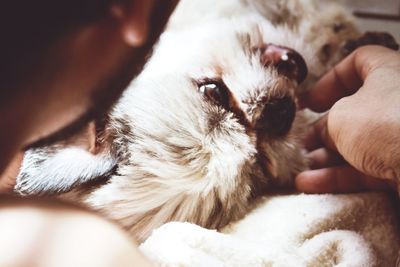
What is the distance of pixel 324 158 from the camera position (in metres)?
1.10

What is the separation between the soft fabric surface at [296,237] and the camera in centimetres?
79

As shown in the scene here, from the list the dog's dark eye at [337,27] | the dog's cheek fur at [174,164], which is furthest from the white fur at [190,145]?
the dog's dark eye at [337,27]

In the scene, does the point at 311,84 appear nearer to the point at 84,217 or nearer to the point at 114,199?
the point at 114,199

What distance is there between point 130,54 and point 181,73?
1.55 ft

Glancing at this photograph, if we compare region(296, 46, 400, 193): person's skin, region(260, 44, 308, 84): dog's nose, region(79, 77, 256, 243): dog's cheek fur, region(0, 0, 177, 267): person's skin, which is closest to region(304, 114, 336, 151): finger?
region(296, 46, 400, 193): person's skin

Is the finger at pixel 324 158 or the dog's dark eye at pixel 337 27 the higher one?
the dog's dark eye at pixel 337 27

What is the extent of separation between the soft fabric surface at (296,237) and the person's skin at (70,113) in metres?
0.24

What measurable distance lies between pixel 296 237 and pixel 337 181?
183 millimetres

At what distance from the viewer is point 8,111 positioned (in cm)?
46

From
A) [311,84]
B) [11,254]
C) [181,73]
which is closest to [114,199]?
[181,73]

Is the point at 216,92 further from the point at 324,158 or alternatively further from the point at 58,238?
the point at 58,238

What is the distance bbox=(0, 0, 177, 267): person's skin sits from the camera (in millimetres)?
459

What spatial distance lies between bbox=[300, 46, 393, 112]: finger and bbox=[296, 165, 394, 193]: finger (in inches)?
6.8

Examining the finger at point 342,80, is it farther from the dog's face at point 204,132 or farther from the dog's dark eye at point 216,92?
the dog's dark eye at point 216,92
